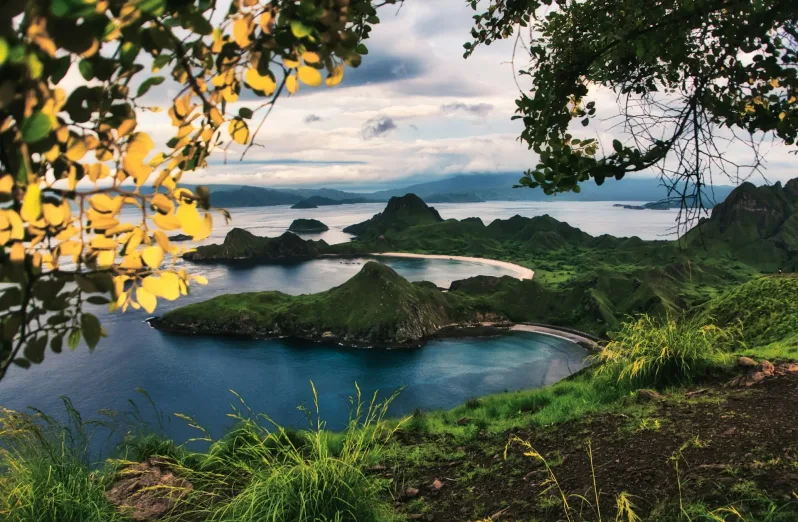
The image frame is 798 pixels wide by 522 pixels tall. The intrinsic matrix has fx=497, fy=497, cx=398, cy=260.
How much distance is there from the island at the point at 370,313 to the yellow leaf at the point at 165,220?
6954cm

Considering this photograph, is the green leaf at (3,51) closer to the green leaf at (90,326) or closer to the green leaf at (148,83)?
the green leaf at (148,83)

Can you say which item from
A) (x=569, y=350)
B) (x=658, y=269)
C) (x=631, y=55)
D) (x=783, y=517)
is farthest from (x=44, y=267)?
(x=658, y=269)

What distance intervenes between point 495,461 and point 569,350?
66.5m

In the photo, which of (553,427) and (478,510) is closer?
(478,510)

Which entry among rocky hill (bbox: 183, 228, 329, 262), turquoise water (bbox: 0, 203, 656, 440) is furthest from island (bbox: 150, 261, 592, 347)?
rocky hill (bbox: 183, 228, 329, 262)

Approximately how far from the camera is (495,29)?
6.93m

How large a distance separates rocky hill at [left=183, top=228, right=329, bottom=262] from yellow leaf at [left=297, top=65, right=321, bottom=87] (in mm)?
153362

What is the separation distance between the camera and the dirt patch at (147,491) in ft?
17.5

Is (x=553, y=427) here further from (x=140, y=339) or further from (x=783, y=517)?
(x=140, y=339)

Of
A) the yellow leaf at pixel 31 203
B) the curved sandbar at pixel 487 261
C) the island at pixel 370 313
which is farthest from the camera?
the curved sandbar at pixel 487 261

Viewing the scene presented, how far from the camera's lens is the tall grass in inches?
191

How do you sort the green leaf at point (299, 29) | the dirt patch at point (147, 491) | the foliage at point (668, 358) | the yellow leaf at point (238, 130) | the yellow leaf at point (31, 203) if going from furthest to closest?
the foliage at point (668, 358), the dirt patch at point (147, 491), the yellow leaf at point (238, 130), the green leaf at point (299, 29), the yellow leaf at point (31, 203)

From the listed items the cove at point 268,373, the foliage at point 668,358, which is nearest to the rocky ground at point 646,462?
the foliage at point 668,358

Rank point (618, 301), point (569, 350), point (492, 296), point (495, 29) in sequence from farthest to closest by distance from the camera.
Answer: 1. point (492, 296)
2. point (618, 301)
3. point (569, 350)
4. point (495, 29)
